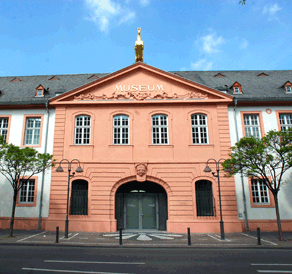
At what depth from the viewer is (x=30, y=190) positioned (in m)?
18.1

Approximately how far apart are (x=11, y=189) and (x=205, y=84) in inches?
707

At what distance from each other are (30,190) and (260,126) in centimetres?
1774

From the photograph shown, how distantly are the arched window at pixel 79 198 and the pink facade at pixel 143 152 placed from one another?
0.07 m

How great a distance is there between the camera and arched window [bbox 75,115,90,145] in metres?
18.6

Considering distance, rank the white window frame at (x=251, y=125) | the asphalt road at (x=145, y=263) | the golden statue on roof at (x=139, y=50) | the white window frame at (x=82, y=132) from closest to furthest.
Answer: the asphalt road at (x=145, y=263) < the white window frame at (x=82, y=132) < the white window frame at (x=251, y=125) < the golden statue on roof at (x=139, y=50)

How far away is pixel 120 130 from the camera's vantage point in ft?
61.2

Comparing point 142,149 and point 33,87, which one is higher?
point 33,87

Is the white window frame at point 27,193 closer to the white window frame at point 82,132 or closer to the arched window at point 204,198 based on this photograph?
the white window frame at point 82,132

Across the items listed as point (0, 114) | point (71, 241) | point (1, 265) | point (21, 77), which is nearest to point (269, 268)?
point (1, 265)

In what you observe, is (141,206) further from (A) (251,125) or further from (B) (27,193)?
(A) (251,125)

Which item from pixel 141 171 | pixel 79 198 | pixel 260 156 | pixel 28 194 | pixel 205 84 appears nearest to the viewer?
pixel 260 156

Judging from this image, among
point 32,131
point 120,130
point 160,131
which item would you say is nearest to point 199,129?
point 160,131

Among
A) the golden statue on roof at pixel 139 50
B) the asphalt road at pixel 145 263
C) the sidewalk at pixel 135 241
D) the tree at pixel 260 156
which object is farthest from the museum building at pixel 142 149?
the asphalt road at pixel 145 263

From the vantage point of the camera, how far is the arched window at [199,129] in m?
18.4
